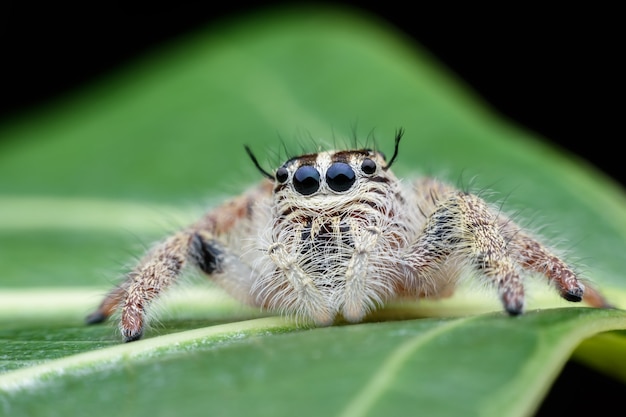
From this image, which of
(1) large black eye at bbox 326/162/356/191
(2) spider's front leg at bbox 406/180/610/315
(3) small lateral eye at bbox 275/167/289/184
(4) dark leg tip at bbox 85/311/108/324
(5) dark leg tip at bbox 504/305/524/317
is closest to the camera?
(5) dark leg tip at bbox 504/305/524/317

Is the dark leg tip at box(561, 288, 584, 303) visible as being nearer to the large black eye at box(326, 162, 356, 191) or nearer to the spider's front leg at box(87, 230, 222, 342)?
the large black eye at box(326, 162, 356, 191)

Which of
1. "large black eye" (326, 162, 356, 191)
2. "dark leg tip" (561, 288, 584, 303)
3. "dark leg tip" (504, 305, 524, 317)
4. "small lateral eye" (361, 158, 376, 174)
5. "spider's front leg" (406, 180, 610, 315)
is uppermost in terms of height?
"small lateral eye" (361, 158, 376, 174)

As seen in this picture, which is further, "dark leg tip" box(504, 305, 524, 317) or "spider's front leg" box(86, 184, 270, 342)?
"spider's front leg" box(86, 184, 270, 342)

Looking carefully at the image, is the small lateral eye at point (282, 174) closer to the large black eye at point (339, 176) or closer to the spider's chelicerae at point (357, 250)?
the spider's chelicerae at point (357, 250)

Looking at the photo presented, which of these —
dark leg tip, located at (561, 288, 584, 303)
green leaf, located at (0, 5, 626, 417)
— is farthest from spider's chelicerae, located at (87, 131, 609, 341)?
green leaf, located at (0, 5, 626, 417)

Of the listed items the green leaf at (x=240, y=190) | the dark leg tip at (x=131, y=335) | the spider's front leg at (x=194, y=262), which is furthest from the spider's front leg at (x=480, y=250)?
the dark leg tip at (x=131, y=335)

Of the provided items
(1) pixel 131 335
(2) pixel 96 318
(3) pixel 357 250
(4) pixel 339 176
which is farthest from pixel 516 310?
(2) pixel 96 318

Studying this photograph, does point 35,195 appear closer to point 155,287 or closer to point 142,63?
point 142,63
